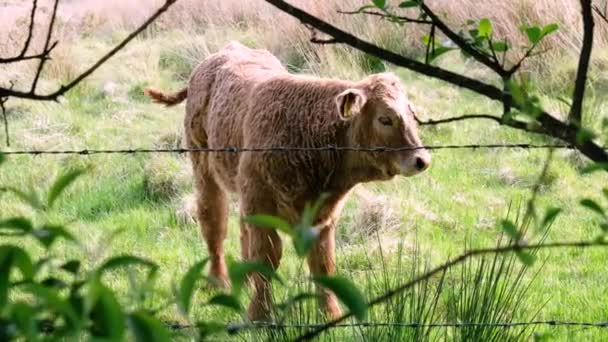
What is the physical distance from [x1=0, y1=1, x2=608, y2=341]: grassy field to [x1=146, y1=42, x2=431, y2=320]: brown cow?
38cm

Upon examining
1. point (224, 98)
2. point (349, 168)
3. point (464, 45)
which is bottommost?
point (464, 45)

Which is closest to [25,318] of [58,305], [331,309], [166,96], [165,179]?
[58,305]

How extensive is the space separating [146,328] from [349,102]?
4.14m

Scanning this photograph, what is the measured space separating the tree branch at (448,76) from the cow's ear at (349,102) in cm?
334

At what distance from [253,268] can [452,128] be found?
816 centimetres

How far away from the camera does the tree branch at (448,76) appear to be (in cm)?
153

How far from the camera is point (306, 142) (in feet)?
17.2

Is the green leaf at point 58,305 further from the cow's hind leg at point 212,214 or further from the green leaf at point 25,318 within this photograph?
the cow's hind leg at point 212,214

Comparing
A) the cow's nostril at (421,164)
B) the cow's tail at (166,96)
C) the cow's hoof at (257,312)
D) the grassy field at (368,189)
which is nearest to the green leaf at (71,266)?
the grassy field at (368,189)

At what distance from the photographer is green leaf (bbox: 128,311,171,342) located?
3.08ft

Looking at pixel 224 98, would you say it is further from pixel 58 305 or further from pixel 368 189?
pixel 58 305

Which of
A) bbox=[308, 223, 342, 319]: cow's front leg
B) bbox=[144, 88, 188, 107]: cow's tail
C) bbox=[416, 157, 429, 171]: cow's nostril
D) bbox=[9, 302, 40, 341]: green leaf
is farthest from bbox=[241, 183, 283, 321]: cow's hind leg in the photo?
bbox=[9, 302, 40, 341]: green leaf

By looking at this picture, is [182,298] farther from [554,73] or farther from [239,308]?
[554,73]

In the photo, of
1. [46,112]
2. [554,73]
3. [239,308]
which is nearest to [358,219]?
[554,73]
